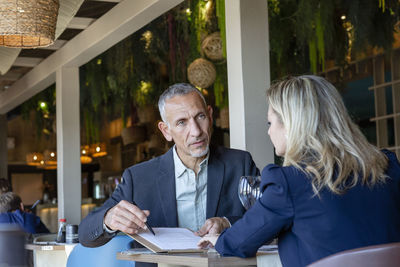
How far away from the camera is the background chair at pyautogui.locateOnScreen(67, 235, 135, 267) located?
2.21 meters

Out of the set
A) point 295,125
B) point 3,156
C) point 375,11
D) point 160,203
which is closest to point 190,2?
point 375,11

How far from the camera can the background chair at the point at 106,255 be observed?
221cm

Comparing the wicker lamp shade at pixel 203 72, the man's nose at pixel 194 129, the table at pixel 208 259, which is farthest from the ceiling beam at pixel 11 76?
the table at pixel 208 259

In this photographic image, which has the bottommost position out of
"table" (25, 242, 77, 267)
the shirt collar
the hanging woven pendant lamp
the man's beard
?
"table" (25, 242, 77, 267)

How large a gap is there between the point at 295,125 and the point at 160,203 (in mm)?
1001

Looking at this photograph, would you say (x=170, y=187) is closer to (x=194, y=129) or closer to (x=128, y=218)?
(x=194, y=129)

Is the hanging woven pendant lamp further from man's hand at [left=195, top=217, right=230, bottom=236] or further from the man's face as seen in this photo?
man's hand at [left=195, top=217, right=230, bottom=236]

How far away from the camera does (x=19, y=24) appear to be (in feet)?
8.82

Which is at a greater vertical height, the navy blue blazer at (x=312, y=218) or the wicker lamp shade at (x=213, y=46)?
the wicker lamp shade at (x=213, y=46)

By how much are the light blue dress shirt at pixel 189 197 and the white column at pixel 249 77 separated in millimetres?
639

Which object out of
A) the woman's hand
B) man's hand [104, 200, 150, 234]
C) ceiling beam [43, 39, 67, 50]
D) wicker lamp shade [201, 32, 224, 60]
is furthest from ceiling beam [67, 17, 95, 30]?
the woman's hand

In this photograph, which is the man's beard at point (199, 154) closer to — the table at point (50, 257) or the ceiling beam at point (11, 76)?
the table at point (50, 257)

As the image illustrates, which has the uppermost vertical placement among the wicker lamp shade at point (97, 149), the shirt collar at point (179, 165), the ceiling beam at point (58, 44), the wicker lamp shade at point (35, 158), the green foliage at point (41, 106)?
the ceiling beam at point (58, 44)

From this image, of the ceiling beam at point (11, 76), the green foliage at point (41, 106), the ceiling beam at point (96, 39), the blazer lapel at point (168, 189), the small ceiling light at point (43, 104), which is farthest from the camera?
the small ceiling light at point (43, 104)
